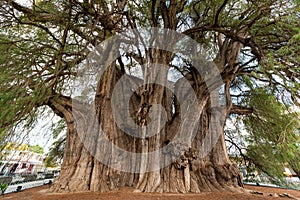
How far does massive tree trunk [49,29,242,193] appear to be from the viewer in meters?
4.91

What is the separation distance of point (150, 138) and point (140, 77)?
2705mm

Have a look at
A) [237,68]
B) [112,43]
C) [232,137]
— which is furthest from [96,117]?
[232,137]

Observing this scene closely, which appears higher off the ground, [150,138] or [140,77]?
[140,77]

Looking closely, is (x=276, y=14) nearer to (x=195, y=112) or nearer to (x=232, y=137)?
(x=195, y=112)

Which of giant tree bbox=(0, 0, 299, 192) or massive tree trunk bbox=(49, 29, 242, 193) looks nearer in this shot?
giant tree bbox=(0, 0, 299, 192)

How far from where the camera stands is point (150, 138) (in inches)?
206

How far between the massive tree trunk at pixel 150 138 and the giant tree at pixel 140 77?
0.09 ft

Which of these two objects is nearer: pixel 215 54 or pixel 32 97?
pixel 32 97

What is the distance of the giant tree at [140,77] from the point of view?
409 cm

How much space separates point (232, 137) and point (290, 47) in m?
6.10

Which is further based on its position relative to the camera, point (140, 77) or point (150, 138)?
point (140, 77)

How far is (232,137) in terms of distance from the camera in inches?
328

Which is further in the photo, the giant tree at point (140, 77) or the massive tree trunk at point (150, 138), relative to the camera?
the massive tree trunk at point (150, 138)

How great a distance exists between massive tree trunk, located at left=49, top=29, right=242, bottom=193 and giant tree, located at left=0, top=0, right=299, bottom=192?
3cm
